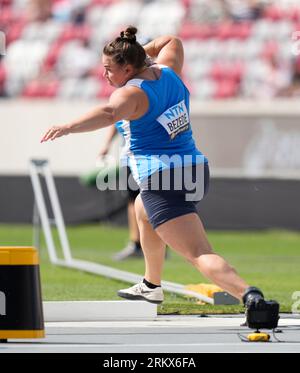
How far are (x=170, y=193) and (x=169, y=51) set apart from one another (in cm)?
128

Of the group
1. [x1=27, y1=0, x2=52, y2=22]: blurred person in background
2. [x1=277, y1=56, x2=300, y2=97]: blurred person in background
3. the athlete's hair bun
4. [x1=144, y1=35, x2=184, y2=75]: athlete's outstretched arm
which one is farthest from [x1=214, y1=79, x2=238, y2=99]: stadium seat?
the athlete's hair bun

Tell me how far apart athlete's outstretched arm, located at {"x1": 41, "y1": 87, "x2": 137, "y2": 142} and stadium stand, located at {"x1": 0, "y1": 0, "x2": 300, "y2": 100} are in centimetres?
1301

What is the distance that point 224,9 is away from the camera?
2189 cm

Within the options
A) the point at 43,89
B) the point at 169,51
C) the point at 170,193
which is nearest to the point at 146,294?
the point at 170,193

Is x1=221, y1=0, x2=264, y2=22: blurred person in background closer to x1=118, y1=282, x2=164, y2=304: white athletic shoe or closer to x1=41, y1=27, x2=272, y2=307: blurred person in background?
x1=118, y1=282, x2=164, y2=304: white athletic shoe

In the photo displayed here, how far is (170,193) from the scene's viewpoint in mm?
7168

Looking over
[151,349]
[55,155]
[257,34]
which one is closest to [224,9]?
[257,34]

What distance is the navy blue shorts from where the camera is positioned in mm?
7156

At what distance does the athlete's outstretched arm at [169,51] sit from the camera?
7.92m

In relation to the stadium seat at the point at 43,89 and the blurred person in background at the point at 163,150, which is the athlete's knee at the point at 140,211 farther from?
the stadium seat at the point at 43,89

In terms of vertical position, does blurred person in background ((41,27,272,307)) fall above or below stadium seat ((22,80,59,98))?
below
